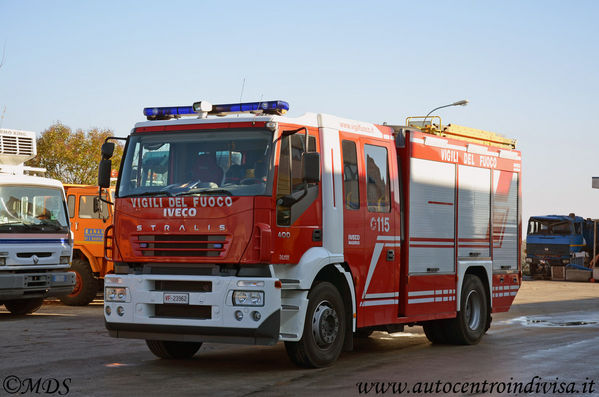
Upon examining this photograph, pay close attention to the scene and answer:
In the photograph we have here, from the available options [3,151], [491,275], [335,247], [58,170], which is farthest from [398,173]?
[58,170]

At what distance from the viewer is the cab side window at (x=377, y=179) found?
449 inches

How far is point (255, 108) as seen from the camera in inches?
408

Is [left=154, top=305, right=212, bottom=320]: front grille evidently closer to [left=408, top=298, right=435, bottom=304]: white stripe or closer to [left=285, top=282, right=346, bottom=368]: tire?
[left=285, top=282, right=346, bottom=368]: tire

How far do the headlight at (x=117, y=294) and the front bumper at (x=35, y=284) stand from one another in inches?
257

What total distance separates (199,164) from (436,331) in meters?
5.41

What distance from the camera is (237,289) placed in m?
9.62

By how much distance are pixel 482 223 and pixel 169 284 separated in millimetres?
5943

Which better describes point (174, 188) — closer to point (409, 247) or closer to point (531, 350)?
point (409, 247)

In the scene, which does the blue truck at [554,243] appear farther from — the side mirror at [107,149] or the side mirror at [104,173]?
the side mirror at [107,149]

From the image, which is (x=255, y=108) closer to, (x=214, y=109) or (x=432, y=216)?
(x=214, y=109)

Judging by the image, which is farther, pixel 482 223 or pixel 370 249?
pixel 482 223

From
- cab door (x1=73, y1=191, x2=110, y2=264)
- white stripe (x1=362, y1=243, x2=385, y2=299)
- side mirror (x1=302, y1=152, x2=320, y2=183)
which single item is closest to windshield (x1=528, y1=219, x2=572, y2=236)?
cab door (x1=73, y1=191, x2=110, y2=264)

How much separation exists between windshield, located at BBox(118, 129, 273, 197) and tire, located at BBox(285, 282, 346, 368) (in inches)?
58.2

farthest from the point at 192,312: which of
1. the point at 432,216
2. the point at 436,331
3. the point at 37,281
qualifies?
the point at 37,281
